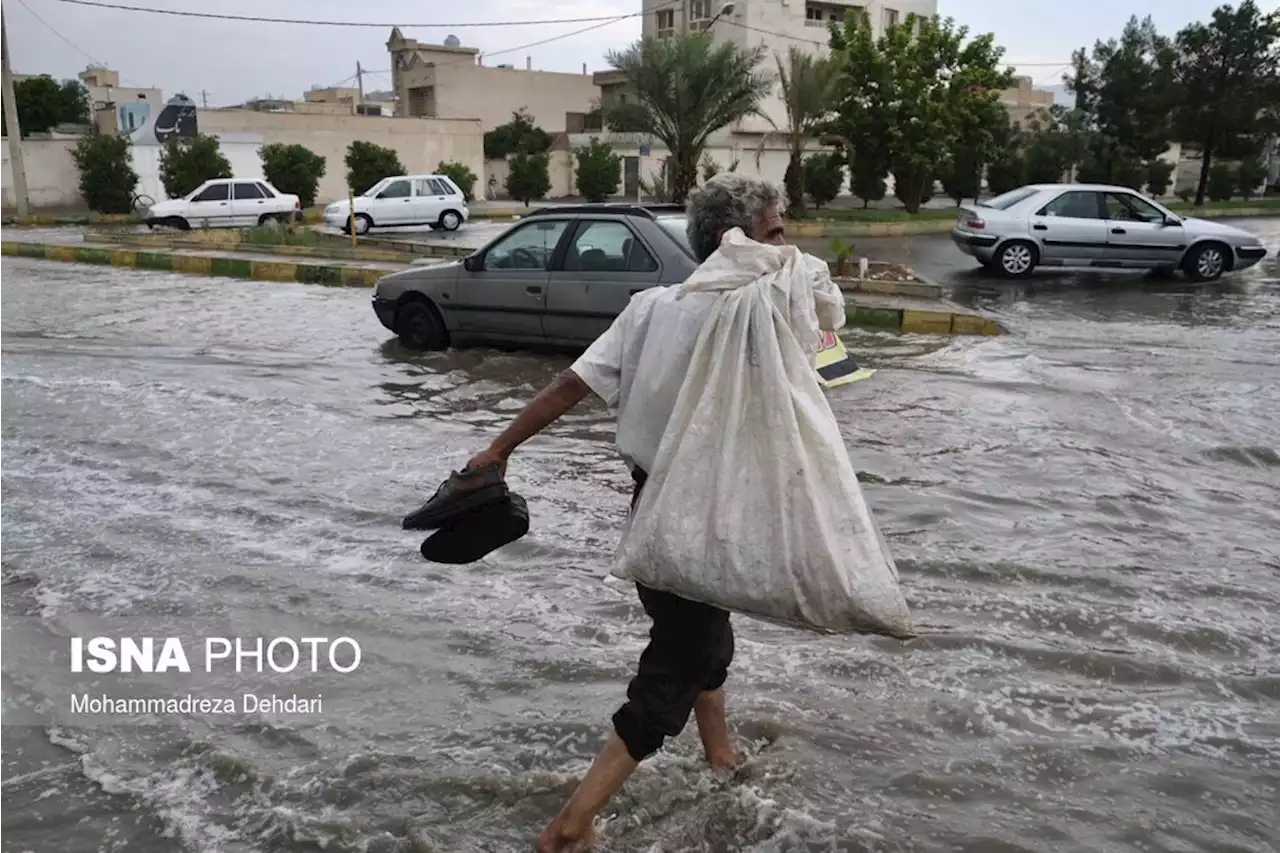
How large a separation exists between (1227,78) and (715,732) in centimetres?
3979

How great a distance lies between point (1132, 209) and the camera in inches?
629

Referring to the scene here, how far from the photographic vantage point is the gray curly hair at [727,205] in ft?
9.23

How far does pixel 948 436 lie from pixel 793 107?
22562 millimetres

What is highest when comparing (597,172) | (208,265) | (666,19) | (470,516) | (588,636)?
(666,19)

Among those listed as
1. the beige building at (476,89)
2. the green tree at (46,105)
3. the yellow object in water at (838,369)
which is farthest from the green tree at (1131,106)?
the green tree at (46,105)

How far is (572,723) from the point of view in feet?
12.1

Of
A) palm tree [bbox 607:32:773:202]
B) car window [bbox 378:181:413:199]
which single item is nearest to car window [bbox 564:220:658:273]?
palm tree [bbox 607:32:773:202]

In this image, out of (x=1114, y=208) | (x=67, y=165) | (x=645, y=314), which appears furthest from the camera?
(x=67, y=165)

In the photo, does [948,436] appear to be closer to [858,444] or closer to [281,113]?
[858,444]

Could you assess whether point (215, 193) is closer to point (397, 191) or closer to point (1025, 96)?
point (397, 191)

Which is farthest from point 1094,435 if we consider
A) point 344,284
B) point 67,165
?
point 67,165

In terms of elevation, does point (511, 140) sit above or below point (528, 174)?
above

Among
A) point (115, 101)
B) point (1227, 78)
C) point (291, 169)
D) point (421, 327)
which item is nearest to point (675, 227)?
point (421, 327)

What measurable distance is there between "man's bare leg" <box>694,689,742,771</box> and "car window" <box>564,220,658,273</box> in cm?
603
